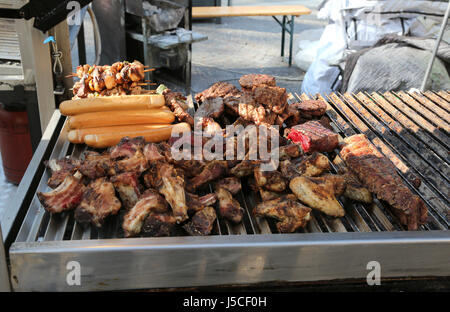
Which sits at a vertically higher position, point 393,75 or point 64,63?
point 64,63

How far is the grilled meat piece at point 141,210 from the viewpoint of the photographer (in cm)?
217

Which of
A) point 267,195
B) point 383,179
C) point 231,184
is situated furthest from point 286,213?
point 383,179

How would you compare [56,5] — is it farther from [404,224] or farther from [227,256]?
[404,224]

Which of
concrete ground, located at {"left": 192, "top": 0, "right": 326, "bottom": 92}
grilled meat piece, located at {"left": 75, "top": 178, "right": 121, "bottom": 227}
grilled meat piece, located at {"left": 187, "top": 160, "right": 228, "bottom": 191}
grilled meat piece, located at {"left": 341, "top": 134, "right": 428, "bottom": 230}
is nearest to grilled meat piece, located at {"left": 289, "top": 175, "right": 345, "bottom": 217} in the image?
grilled meat piece, located at {"left": 341, "top": 134, "right": 428, "bottom": 230}

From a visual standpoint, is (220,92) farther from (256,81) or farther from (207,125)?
(207,125)

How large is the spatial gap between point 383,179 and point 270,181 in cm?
Result: 68

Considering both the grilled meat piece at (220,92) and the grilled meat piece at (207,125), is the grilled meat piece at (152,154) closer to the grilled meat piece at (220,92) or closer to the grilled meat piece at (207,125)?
the grilled meat piece at (207,125)

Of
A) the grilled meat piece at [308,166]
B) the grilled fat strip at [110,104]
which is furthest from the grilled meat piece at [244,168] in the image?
the grilled fat strip at [110,104]

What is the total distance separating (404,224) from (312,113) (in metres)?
1.41

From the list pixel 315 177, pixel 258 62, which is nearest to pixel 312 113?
pixel 315 177

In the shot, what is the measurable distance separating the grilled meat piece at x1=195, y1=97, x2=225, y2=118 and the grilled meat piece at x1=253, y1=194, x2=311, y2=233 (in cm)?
105

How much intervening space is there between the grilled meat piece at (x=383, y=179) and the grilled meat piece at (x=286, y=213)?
1.65ft

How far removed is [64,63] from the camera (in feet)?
12.0
